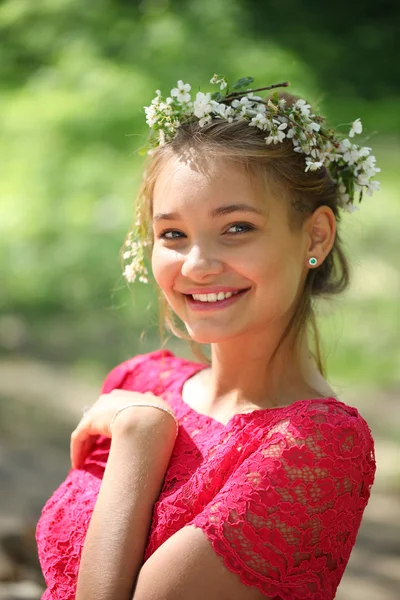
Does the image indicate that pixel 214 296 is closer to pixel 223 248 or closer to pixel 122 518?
pixel 223 248

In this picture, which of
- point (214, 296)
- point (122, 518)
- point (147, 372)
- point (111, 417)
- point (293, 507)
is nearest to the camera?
point (293, 507)

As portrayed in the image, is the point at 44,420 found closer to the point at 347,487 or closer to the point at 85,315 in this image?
the point at 85,315

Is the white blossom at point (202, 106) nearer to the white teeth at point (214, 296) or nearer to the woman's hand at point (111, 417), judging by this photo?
the white teeth at point (214, 296)

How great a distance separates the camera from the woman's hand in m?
2.06

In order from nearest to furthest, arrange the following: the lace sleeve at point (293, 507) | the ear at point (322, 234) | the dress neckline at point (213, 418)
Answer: the lace sleeve at point (293, 507)
the dress neckline at point (213, 418)
the ear at point (322, 234)

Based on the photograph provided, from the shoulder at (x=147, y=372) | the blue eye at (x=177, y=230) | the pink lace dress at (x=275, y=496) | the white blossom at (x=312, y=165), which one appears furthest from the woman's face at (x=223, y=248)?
the shoulder at (x=147, y=372)

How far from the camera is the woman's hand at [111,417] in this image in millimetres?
2057

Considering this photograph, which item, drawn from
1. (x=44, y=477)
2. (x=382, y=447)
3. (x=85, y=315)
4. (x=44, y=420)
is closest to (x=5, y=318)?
(x=85, y=315)

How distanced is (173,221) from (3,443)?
3.08 m

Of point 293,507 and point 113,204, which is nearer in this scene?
point 293,507

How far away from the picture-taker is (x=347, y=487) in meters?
1.86

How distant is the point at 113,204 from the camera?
26.3 ft

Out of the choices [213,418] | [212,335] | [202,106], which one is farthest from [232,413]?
[202,106]

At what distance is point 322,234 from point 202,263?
0.35m
